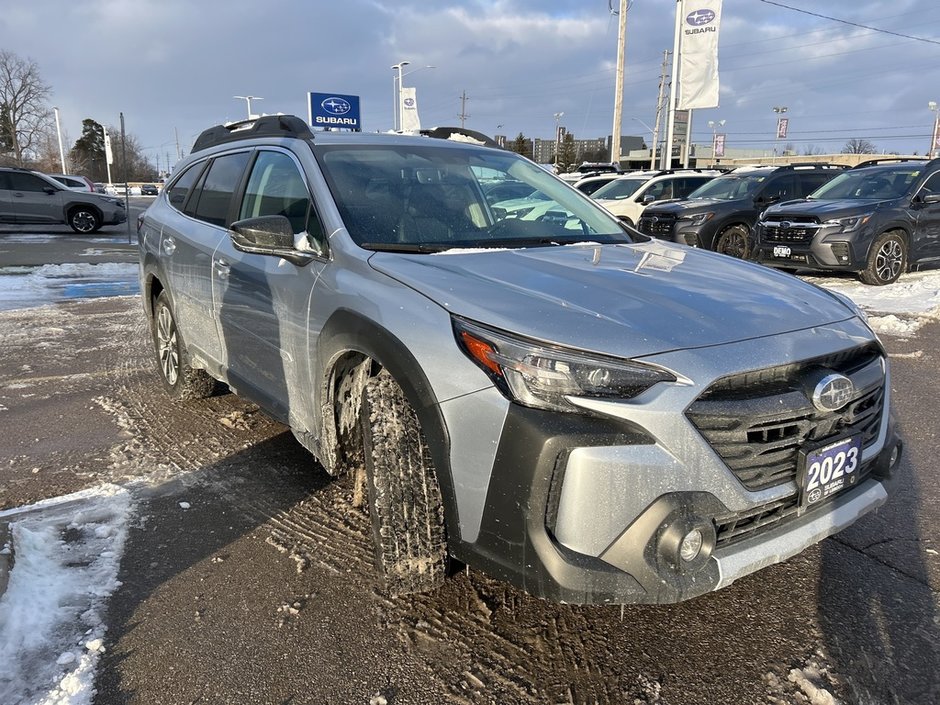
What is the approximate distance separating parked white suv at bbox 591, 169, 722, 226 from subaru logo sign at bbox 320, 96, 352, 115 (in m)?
16.7

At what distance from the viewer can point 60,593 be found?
8.65ft

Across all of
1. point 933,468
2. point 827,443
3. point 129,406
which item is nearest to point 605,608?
point 827,443

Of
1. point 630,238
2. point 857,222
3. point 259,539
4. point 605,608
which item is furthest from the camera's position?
point 857,222

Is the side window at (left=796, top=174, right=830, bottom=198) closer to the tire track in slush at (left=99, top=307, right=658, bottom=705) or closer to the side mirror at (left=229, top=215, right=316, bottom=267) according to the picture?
the tire track in slush at (left=99, top=307, right=658, bottom=705)

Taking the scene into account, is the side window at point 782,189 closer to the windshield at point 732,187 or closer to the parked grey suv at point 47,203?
the windshield at point 732,187

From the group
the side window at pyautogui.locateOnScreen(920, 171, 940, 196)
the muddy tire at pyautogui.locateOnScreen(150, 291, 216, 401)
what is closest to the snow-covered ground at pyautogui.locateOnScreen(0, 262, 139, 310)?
the muddy tire at pyautogui.locateOnScreen(150, 291, 216, 401)

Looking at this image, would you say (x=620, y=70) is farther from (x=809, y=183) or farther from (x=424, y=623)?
(x=424, y=623)

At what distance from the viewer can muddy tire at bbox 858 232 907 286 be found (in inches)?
376

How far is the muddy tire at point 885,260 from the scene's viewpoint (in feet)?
31.3

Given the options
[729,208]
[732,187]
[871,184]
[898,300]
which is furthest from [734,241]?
[898,300]

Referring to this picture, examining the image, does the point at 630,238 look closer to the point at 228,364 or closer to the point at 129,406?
the point at 228,364

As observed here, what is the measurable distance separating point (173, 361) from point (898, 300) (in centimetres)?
848

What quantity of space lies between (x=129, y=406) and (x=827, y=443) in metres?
4.42

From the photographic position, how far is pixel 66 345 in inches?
261
